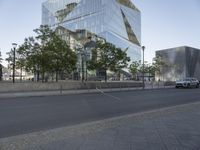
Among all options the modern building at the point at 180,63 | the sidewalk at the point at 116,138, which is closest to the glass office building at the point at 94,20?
the modern building at the point at 180,63

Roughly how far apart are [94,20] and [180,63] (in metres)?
37.2

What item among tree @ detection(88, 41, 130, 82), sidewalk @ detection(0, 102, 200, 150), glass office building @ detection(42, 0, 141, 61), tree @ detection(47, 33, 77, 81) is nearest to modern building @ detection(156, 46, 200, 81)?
glass office building @ detection(42, 0, 141, 61)

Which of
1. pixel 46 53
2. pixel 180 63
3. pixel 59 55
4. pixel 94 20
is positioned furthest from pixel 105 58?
pixel 180 63

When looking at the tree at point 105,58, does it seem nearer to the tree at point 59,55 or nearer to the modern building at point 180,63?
the tree at point 59,55

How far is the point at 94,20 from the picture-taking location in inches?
3162

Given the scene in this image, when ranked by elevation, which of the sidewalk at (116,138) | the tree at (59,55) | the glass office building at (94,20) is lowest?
the sidewalk at (116,138)

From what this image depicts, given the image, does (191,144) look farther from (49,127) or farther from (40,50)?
(40,50)

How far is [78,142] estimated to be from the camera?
17.0ft

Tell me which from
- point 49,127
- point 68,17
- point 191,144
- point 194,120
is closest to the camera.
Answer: point 191,144

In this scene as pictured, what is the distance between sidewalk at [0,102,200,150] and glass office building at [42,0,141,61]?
64546mm

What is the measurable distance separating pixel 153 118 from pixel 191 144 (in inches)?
124

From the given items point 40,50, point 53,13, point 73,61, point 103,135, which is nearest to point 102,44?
point 73,61

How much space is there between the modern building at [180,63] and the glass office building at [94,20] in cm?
1734

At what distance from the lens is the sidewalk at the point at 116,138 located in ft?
16.1
